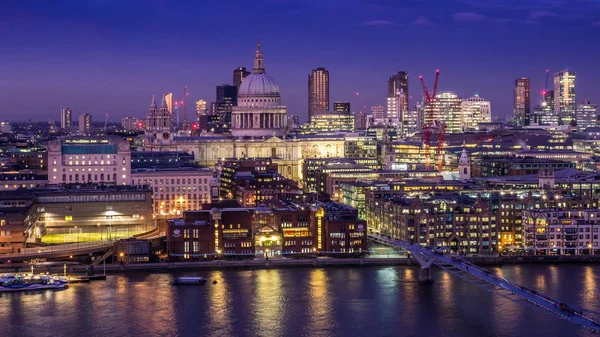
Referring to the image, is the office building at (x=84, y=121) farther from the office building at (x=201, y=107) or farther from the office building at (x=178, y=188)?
the office building at (x=178, y=188)

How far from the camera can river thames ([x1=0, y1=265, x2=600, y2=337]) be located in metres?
22.1

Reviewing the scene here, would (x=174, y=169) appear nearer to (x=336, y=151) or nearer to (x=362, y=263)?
(x=362, y=263)

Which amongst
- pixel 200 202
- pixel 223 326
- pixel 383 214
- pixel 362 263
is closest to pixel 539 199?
pixel 383 214

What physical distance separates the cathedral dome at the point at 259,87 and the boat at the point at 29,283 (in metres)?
29.1

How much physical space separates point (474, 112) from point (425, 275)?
6027 centimetres

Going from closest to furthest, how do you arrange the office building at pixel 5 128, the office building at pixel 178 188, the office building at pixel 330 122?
the office building at pixel 178 188 → the office building at pixel 330 122 → the office building at pixel 5 128

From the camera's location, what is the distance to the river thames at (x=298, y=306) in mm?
22109

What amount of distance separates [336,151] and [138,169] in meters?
16.6

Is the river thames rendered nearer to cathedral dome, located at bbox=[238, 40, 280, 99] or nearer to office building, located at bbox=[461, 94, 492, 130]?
cathedral dome, located at bbox=[238, 40, 280, 99]

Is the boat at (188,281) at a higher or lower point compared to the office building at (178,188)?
lower

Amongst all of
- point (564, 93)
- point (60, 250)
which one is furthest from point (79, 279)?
point (564, 93)

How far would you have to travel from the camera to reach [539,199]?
33312 millimetres

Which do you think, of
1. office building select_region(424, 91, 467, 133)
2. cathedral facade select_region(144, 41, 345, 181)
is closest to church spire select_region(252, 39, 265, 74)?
cathedral facade select_region(144, 41, 345, 181)

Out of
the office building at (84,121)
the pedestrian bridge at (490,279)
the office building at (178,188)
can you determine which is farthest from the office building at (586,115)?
the pedestrian bridge at (490,279)
